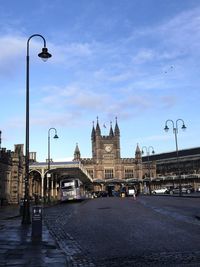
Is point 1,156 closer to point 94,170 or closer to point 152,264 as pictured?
point 152,264

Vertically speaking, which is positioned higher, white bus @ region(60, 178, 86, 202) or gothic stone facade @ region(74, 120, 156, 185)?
gothic stone facade @ region(74, 120, 156, 185)

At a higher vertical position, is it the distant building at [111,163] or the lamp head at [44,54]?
the distant building at [111,163]

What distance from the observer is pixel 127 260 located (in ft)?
31.1

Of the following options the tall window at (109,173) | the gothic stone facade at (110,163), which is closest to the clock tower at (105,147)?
the gothic stone facade at (110,163)

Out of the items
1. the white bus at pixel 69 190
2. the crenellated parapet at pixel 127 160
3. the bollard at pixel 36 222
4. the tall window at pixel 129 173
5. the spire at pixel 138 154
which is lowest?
the bollard at pixel 36 222

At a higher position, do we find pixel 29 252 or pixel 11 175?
pixel 11 175

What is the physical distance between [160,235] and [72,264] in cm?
546

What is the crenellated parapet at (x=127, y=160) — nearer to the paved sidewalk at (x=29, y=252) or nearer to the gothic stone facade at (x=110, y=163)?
the gothic stone facade at (x=110, y=163)

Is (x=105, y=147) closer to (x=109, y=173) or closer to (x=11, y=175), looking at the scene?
(x=109, y=173)

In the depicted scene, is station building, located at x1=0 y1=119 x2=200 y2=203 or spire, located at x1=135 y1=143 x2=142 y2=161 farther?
spire, located at x1=135 y1=143 x2=142 y2=161

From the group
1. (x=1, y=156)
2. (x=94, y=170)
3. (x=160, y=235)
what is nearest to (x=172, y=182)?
(x=94, y=170)

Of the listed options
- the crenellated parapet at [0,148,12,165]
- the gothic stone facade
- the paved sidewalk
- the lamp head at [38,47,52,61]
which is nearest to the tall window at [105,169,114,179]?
the gothic stone facade

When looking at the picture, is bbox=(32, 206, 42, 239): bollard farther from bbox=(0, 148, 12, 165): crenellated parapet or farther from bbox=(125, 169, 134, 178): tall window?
bbox=(125, 169, 134, 178): tall window

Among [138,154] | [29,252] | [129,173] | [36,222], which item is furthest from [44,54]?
[138,154]
